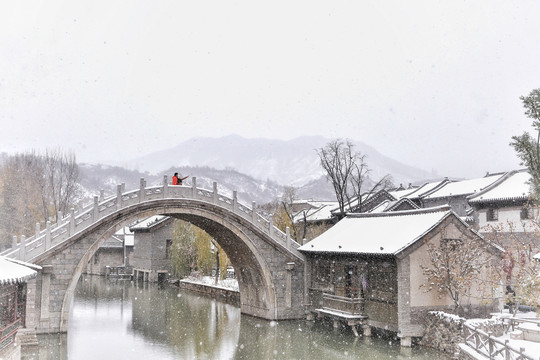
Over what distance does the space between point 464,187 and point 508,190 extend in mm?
6085

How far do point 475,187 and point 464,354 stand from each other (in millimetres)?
24278

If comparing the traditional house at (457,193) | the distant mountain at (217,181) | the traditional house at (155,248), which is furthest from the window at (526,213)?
the distant mountain at (217,181)

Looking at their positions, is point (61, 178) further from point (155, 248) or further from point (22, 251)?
point (22, 251)

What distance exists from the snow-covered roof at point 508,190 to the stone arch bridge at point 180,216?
13028 millimetres

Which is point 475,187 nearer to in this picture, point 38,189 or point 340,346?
point 340,346

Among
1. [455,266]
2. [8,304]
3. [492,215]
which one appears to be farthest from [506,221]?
[8,304]

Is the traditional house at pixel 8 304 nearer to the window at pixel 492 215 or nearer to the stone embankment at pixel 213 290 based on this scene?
the stone embankment at pixel 213 290

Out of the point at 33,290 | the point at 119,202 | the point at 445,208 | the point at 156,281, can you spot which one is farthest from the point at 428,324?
the point at 156,281

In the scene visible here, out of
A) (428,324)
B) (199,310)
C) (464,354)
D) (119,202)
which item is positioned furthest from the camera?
(199,310)

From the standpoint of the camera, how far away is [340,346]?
21984 millimetres

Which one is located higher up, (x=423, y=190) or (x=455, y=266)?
(x=423, y=190)

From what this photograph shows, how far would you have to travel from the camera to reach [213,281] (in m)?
42.4

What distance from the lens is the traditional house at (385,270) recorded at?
21.5 m

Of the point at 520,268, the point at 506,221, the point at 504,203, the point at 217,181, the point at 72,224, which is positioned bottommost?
the point at 520,268
